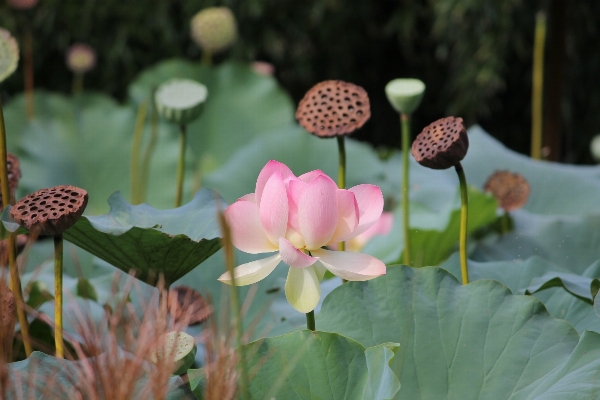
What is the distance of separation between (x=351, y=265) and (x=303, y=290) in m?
0.04

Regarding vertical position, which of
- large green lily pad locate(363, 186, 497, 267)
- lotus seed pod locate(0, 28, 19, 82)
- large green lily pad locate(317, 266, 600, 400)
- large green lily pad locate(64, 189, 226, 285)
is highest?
lotus seed pod locate(0, 28, 19, 82)

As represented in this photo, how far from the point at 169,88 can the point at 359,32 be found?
8.55 ft

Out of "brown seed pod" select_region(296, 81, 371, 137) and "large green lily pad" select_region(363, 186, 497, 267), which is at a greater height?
"brown seed pod" select_region(296, 81, 371, 137)

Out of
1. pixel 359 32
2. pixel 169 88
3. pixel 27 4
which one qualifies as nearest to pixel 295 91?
pixel 359 32

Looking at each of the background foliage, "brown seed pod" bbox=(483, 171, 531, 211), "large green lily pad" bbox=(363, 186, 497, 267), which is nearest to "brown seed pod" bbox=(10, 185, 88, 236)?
"large green lily pad" bbox=(363, 186, 497, 267)

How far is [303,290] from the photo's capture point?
0.50 m

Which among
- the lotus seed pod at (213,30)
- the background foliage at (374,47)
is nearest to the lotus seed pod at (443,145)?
the lotus seed pod at (213,30)

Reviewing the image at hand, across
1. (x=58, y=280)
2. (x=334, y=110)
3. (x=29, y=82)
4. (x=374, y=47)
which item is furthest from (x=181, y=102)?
(x=374, y=47)

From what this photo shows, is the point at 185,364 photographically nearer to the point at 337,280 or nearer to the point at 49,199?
the point at 49,199

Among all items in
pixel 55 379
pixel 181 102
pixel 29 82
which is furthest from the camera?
pixel 29 82

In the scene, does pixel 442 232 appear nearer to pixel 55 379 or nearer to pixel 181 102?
pixel 181 102

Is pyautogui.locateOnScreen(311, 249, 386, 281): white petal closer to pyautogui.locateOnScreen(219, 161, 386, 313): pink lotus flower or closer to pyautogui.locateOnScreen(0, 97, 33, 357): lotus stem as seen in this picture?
pyautogui.locateOnScreen(219, 161, 386, 313): pink lotus flower

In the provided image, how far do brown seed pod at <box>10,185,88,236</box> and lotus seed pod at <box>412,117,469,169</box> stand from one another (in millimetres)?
273

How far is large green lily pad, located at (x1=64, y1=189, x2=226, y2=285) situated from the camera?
0.57 m
